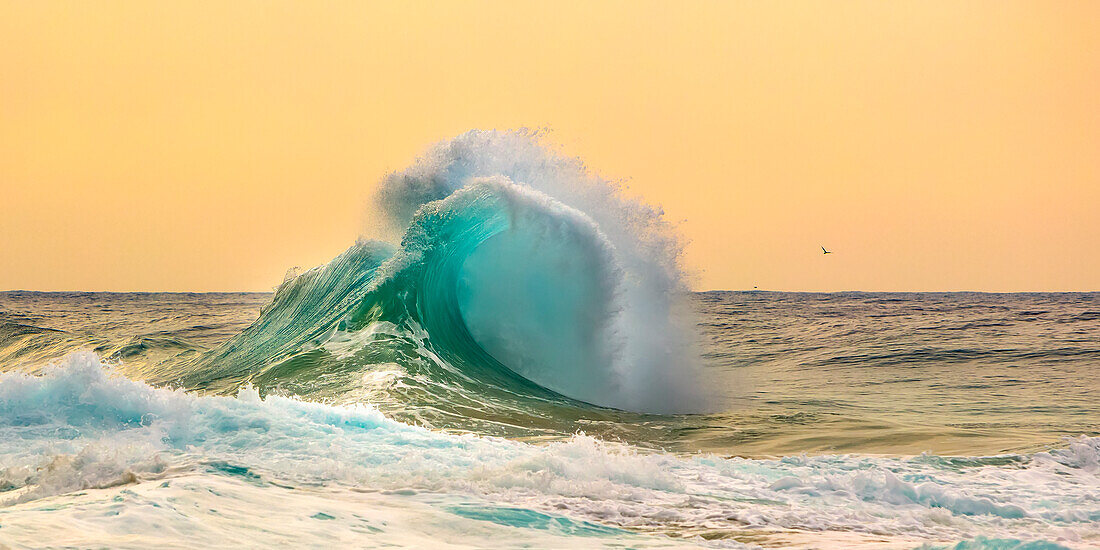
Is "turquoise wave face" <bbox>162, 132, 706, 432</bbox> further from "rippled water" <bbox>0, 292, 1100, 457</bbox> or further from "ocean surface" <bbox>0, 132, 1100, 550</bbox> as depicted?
"rippled water" <bbox>0, 292, 1100, 457</bbox>

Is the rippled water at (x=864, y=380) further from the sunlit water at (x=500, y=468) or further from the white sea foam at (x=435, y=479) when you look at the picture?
the white sea foam at (x=435, y=479)

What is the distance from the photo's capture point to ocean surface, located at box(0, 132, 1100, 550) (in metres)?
4.45

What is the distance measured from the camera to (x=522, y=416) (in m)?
8.78

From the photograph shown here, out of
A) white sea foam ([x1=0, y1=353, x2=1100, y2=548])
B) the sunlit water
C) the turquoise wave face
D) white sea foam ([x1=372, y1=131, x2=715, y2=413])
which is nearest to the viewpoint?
the sunlit water

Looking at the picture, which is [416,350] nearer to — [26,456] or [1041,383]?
[26,456]

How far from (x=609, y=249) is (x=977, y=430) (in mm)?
5576

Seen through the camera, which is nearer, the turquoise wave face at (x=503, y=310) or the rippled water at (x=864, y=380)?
the rippled water at (x=864, y=380)

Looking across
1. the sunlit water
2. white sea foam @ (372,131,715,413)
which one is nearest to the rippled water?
the sunlit water

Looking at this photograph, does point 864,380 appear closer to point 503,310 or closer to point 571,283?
point 571,283

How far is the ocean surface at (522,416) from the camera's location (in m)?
4.45

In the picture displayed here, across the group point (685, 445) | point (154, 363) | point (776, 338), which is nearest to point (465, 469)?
point (685, 445)

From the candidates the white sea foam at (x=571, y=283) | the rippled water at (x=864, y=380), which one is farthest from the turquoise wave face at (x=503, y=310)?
the rippled water at (x=864, y=380)

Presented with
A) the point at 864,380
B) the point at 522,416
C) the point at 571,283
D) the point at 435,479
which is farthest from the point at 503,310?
the point at 435,479

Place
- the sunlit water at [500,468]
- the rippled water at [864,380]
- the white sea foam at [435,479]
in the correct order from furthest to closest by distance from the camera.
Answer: the rippled water at [864,380] → the white sea foam at [435,479] → the sunlit water at [500,468]
